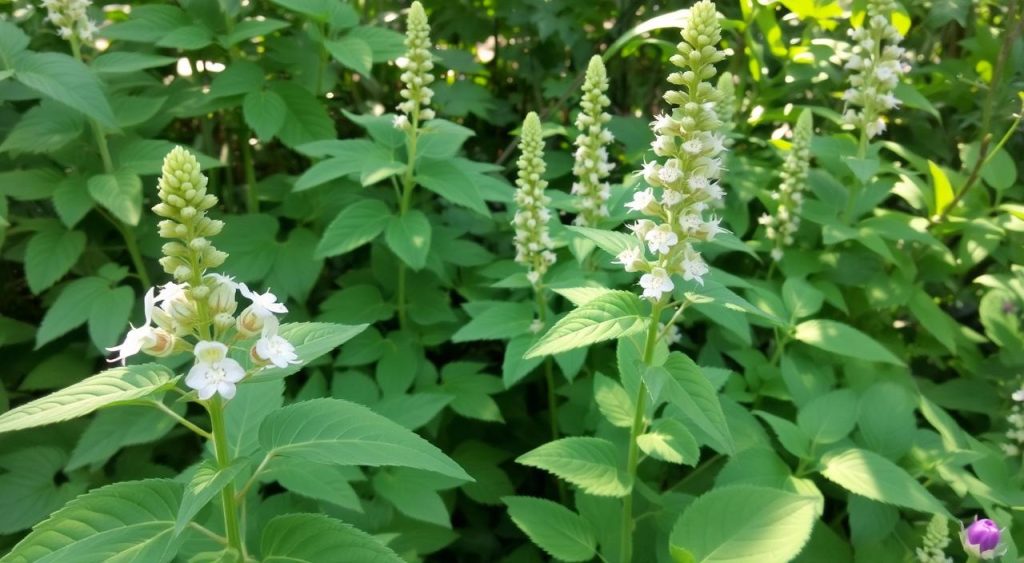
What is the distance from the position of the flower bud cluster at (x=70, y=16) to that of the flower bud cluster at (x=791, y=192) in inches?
106

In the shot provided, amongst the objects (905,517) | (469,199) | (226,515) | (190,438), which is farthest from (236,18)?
(905,517)

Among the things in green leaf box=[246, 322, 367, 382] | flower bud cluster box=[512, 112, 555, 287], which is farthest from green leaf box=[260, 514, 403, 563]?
flower bud cluster box=[512, 112, 555, 287]

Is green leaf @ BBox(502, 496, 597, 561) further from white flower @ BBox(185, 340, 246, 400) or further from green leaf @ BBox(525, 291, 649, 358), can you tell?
white flower @ BBox(185, 340, 246, 400)

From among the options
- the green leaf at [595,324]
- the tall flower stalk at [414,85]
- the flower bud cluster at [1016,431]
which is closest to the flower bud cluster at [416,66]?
the tall flower stalk at [414,85]

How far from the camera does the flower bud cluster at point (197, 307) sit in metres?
1.28

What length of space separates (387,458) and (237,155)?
2.90 meters

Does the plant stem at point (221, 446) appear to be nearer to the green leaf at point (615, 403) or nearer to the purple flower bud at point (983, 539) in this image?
the green leaf at point (615, 403)

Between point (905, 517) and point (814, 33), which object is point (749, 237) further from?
point (905, 517)

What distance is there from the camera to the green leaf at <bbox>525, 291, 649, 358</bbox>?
163cm

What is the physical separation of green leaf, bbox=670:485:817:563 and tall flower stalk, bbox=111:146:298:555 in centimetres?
109

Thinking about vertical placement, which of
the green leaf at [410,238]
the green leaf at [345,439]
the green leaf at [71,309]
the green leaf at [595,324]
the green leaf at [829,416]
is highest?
the green leaf at [595,324]

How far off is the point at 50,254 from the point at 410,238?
51.1 inches

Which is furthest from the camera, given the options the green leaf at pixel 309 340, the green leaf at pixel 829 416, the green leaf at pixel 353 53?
the green leaf at pixel 353 53

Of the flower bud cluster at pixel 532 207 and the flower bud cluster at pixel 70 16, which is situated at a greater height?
the flower bud cluster at pixel 70 16
